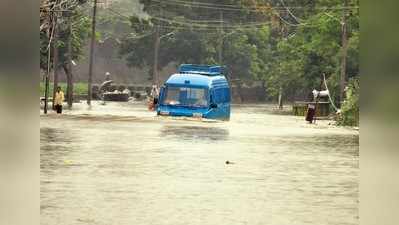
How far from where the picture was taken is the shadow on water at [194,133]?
18.3 m

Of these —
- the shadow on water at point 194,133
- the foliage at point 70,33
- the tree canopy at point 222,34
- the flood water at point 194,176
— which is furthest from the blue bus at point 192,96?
the tree canopy at point 222,34

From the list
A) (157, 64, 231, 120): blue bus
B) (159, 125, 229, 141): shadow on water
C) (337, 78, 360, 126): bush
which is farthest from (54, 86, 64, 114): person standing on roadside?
(337, 78, 360, 126): bush

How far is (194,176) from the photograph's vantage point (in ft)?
35.4

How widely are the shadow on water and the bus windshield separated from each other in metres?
2.69

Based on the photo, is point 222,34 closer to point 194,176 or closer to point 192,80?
point 192,80

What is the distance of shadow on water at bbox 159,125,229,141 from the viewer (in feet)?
60.0

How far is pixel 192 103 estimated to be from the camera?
25.1 m

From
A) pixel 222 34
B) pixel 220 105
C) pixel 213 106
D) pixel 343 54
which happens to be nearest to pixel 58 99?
pixel 213 106

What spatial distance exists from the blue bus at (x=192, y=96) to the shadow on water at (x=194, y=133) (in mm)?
2784

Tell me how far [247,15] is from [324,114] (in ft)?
53.7

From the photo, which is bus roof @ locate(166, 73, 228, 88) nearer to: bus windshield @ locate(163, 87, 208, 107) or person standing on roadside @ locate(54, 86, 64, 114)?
bus windshield @ locate(163, 87, 208, 107)
